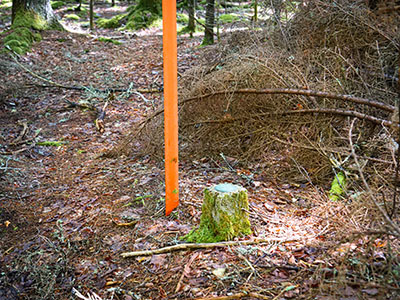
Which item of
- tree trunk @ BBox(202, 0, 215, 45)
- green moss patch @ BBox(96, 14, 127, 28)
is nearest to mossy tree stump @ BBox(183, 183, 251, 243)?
tree trunk @ BBox(202, 0, 215, 45)

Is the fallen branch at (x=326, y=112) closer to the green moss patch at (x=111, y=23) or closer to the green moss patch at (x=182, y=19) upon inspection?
the green moss patch at (x=182, y=19)

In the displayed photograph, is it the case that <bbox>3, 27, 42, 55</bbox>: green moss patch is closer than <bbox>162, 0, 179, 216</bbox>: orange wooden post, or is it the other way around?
<bbox>162, 0, 179, 216</bbox>: orange wooden post

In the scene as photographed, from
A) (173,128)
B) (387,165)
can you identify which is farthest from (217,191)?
(387,165)

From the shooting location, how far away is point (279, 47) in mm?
5590

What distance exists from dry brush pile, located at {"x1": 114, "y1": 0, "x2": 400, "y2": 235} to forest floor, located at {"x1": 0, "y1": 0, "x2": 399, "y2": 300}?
26 cm

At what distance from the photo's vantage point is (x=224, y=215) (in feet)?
9.48

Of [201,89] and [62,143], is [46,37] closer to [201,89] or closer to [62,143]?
[62,143]

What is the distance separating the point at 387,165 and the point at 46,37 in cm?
1028

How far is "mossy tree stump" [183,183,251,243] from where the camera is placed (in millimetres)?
2885

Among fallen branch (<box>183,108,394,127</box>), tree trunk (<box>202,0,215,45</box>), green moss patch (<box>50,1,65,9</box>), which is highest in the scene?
green moss patch (<box>50,1,65,9</box>)

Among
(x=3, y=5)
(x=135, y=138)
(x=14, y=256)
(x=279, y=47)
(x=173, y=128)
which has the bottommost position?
(x=14, y=256)

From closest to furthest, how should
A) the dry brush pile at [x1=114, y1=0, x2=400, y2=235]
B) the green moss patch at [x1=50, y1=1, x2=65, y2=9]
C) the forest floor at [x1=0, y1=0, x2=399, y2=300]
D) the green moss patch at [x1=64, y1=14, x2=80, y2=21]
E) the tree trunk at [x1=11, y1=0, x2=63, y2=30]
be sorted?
1. the forest floor at [x1=0, y1=0, x2=399, y2=300]
2. the dry brush pile at [x1=114, y1=0, x2=400, y2=235]
3. the tree trunk at [x1=11, y1=0, x2=63, y2=30]
4. the green moss patch at [x1=64, y1=14, x2=80, y2=21]
5. the green moss patch at [x1=50, y1=1, x2=65, y2=9]

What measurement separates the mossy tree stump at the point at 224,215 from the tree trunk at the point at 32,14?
388 inches

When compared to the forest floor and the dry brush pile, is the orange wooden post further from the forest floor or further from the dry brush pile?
the dry brush pile
